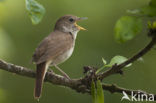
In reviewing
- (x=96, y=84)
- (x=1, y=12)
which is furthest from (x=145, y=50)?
(x=1, y=12)

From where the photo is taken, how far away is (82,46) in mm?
7074

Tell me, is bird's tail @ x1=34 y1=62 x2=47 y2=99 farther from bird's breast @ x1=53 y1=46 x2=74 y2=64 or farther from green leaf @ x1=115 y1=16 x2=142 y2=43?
green leaf @ x1=115 y1=16 x2=142 y2=43

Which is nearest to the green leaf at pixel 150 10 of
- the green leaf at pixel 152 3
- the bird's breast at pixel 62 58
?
the green leaf at pixel 152 3

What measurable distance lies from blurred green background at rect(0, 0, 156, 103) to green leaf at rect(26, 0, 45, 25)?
4.43 m

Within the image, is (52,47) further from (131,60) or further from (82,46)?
(82,46)

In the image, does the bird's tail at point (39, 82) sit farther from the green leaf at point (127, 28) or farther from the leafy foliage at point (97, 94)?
the green leaf at point (127, 28)

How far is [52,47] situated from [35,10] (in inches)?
91.5

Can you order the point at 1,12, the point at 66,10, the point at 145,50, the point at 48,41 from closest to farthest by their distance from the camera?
1. the point at 145,50
2. the point at 48,41
3. the point at 1,12
4. the point at 66,10

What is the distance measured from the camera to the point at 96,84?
275 centimetres

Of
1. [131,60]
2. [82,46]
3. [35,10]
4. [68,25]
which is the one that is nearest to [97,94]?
[131,60]

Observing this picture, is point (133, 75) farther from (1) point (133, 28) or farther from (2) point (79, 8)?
(1) point (133, 28)

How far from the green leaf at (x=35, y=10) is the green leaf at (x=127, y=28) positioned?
42 cm

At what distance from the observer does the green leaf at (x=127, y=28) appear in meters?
1.82

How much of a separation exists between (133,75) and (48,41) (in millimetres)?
2940
